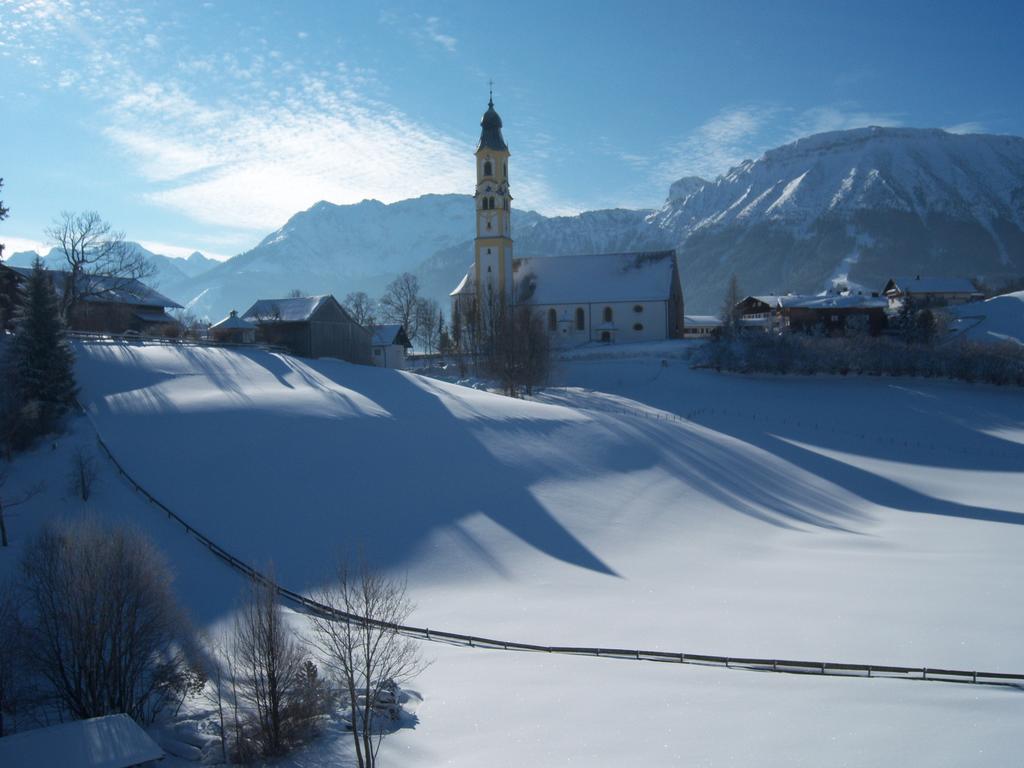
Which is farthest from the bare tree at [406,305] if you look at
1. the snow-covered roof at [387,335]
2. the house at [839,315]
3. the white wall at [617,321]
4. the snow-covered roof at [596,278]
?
the house at [839,315]

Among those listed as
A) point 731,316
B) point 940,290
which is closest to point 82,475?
point 731,316

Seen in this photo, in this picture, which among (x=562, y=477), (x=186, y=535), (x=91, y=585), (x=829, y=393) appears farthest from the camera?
(x=829, y=393)

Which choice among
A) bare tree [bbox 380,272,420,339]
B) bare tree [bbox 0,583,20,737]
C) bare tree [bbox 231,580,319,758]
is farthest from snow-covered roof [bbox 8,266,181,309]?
bare tree [bbox 231,580,319,758]

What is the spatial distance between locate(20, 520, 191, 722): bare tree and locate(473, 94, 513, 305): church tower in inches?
2495

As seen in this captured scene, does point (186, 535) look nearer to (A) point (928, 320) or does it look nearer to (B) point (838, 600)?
(B) point (838, 600)

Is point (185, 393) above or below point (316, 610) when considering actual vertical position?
above

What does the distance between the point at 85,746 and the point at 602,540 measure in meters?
18.3

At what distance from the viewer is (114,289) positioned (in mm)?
49312

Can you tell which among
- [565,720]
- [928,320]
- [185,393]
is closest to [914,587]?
[565,720]

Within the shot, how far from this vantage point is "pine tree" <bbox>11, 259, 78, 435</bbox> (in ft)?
94.4

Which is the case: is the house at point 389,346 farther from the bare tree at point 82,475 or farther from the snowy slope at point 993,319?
the snowy slope at point 993,319

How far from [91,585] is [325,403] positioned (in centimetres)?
2115

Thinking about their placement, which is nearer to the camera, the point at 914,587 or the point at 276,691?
the point at 276,691

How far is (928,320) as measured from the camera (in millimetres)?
70000
